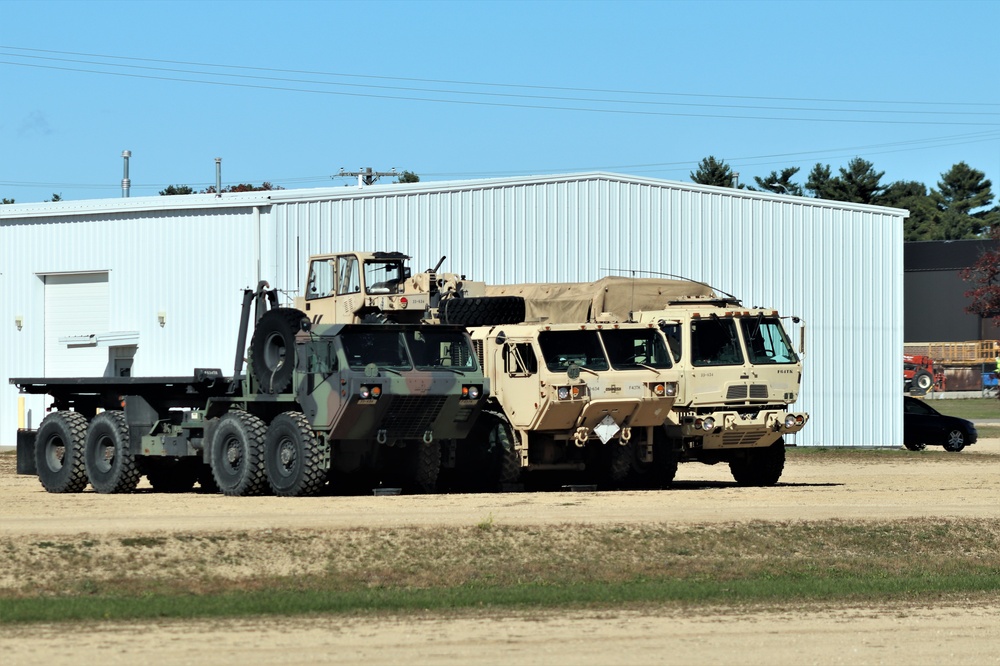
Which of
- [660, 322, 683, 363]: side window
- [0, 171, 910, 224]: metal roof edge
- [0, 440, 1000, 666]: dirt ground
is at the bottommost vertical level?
[0, 440, 1000, 666]: dirt ground

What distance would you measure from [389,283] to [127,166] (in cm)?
2871

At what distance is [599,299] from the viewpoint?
1070 inches

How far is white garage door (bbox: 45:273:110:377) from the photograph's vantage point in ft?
137

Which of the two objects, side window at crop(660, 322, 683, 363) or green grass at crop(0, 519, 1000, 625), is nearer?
green grass at crop(0, 519, 1000, 625)

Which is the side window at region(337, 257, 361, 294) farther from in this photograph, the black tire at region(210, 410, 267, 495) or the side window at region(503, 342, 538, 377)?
the black tire at region(210, 410, 267, 495)

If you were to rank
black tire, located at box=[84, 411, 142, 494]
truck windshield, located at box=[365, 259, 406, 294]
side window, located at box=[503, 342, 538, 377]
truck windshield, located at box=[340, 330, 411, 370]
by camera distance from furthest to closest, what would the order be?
truck windshield, located at box=[365, 259, 406, 294] → black tire, located at box=[84, 411, 142, 494] → side window, located at box=[503, 342, 538, 377] → truck windshield, located at box=[340, 330, 411, 370]

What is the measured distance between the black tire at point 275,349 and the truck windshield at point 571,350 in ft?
11.3

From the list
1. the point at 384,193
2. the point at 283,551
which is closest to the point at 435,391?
the point at 283,551

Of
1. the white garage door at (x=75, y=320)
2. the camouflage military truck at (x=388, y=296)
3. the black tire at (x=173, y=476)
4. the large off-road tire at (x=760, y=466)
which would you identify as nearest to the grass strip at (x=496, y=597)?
the camouflage military truck at (x=388, y=296)

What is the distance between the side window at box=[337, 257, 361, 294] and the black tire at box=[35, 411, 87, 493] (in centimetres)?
447

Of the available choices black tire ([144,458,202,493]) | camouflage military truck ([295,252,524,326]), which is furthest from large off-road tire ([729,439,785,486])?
black tire ([144,458,202,493])

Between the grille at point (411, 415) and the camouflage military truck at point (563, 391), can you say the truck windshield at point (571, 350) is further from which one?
the grille at point (411, 415)

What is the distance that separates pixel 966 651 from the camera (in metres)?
12.3

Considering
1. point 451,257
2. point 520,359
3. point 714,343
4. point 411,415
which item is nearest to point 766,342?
point 714,343
